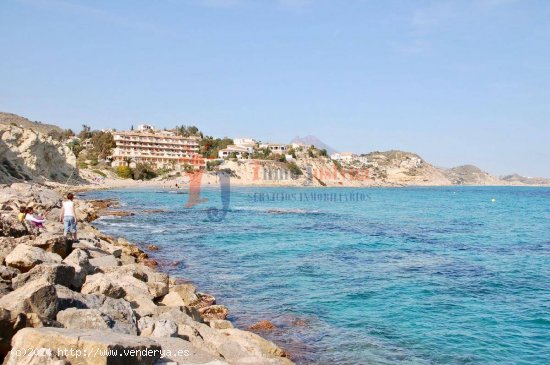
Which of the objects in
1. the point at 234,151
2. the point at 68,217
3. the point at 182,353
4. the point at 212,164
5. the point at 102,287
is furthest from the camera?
the point at 234,151

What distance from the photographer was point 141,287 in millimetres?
10961

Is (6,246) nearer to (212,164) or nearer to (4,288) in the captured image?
(4,288)

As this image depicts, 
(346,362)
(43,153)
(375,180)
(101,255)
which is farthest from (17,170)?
(375,180)

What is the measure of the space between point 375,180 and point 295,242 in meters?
161

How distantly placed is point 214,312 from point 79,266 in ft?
13.0

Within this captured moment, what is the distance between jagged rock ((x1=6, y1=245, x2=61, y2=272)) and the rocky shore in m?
0.02

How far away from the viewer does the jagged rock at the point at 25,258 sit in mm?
9266

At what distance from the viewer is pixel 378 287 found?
16219 mm

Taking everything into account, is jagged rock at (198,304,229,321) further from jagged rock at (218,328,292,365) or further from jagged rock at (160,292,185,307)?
jagged rock at (218,328,292,365)

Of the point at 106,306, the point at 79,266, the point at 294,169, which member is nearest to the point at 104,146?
the point at 294,169

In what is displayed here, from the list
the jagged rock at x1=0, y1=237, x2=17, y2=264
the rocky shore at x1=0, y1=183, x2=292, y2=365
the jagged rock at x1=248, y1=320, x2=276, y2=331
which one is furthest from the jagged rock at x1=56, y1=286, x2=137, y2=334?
the jagged rock at x1=248, y1=320, x2=276, y2=331

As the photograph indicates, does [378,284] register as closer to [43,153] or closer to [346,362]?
[346,362]

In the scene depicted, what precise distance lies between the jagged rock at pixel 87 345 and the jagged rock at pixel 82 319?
847 millimetres

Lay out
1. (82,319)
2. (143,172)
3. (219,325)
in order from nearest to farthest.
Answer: (82,319)
(219,325)
(143,172)
